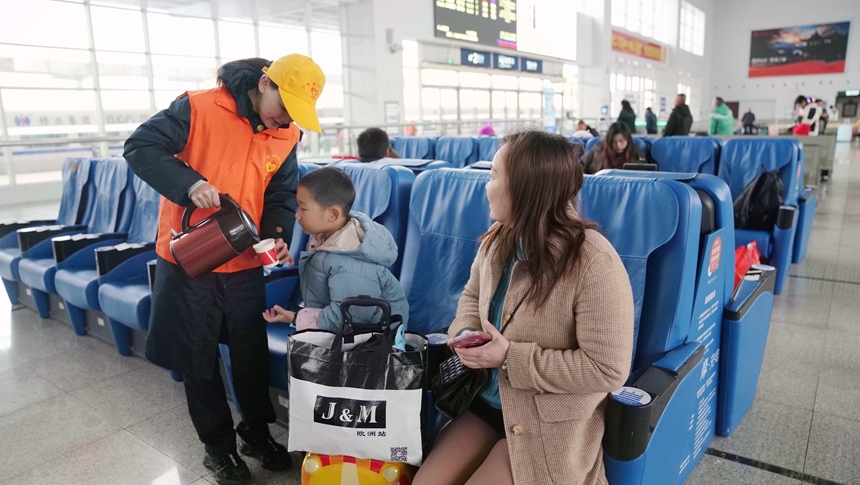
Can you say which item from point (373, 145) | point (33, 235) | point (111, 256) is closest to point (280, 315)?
point (111, 256)

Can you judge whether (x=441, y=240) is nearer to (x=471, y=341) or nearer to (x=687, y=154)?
(x=471, y=341)

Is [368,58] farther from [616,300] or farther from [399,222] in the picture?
[616,300]

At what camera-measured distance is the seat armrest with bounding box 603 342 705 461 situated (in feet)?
4.49

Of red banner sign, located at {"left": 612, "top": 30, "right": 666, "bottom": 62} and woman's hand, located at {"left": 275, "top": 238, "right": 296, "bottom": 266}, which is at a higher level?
red banner sign, located at {"left": 612, "top": 30, "right": 666, "bottom": 62}

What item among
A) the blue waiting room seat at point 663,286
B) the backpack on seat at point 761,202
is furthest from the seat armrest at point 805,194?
the blue waiting room seat at point 663,286

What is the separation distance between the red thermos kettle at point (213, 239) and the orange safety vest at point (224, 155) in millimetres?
98

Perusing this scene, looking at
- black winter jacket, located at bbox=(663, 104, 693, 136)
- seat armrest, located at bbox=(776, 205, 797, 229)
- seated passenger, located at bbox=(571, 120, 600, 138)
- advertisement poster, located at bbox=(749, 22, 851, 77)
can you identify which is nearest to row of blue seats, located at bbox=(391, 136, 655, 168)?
seated passenger, located at bbox=(571, 120, 600, 138)

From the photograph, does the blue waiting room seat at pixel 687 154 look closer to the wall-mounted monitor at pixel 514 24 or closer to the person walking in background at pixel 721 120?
the person walking in background at pixel 721 120

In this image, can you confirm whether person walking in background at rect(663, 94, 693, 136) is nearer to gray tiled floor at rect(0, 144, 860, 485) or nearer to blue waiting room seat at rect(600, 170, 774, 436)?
gray tiled floor at rect(0, 144, 860, 485)

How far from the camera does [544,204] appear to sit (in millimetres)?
1322

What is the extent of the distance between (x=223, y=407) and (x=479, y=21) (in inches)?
597

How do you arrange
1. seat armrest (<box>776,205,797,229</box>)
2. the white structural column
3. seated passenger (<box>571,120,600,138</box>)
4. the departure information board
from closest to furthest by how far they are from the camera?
seat armrest (<box>776,205,797,229</box>) < seated passenger (<box>571,120,600,138</box>) < the white structural column < the departure information board

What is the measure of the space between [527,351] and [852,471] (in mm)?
1548

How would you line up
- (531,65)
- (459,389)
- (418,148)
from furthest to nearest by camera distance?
(531,65)
(418,148)
(459,389)
